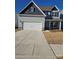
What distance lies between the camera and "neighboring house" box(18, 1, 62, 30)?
12195 mm

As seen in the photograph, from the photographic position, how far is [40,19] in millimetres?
14539

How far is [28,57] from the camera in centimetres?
570

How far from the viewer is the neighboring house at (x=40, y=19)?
12.2 meters
